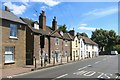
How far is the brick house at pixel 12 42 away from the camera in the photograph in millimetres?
30391

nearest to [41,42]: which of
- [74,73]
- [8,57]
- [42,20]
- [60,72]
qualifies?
[8,57]

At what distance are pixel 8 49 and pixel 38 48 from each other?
11.1 m

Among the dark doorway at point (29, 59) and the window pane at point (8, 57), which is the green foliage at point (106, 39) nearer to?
the dark doorway at point (29, 59)

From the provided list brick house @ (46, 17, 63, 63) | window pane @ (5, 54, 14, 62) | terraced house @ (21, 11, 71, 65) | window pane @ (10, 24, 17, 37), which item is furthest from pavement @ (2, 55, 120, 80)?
brick house @ (46, 17, 63, 63)

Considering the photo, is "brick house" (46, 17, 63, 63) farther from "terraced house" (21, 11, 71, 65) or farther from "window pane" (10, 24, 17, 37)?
"window pane" (10, 24, 17, 37)

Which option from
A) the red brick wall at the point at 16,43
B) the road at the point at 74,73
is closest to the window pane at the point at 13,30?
the red brick wall at the point at 16,43

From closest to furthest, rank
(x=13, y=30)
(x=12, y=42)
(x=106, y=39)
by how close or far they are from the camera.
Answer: (x=12, y=42), (x=13, y=30), (x=106, y=39)

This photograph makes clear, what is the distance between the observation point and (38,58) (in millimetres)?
41844

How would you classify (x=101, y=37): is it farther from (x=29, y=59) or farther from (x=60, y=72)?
(x=60, y=72)

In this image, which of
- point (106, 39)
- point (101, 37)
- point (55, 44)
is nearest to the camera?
point (55, 44)

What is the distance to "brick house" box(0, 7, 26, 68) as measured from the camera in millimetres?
30391

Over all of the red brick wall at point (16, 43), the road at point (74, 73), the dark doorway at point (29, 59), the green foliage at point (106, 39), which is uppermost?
the green foliage at point (106, 39)

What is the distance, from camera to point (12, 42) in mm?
32250

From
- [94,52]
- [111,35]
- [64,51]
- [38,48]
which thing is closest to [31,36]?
[38,48]
